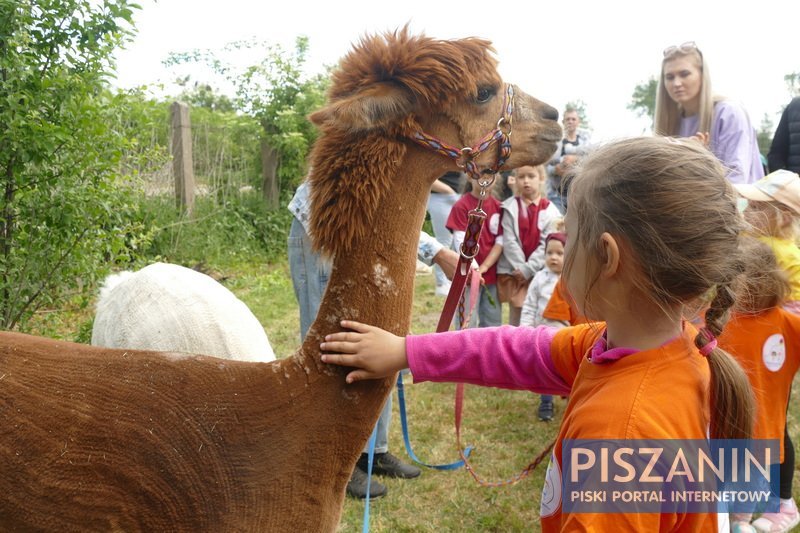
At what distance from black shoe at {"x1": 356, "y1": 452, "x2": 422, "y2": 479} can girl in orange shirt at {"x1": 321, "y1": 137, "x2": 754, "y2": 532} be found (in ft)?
7.35

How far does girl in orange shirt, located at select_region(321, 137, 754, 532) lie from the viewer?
40.1 inches

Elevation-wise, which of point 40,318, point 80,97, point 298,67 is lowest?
point 40,318

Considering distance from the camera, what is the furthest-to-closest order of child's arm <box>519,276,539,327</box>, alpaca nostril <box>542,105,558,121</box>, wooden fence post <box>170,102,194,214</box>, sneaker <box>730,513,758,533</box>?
wooden fence post <box>170,102,194,214</box>
child's arm <box>519,276,539,327</box>
sneaker <box>730,513,758,533</box>
alpaca nostril <box>542,105,558,121</box>

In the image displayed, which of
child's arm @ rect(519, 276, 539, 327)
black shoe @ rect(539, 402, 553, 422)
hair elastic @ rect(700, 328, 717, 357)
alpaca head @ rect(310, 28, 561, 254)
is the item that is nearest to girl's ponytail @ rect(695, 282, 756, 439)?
hair elastic @ rect(700, 328, 717, 357)

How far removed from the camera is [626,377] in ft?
3.45

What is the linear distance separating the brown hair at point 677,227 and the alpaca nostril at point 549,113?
72cm

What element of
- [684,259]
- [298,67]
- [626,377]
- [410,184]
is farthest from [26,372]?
[298,67]

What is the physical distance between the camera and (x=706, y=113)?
313cm

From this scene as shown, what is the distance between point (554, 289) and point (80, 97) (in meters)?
2.81

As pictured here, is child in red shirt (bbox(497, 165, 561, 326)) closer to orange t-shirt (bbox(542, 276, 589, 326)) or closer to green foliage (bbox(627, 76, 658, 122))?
orange t-shirt (bbox(542, 276, 589, 326))

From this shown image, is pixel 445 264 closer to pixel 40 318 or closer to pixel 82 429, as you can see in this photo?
pixel 82 429

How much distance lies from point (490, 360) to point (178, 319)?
52.0 inches

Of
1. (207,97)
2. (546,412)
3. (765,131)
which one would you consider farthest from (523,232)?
(765,131)

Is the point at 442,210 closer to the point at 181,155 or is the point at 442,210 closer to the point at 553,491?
the point at 553,491
